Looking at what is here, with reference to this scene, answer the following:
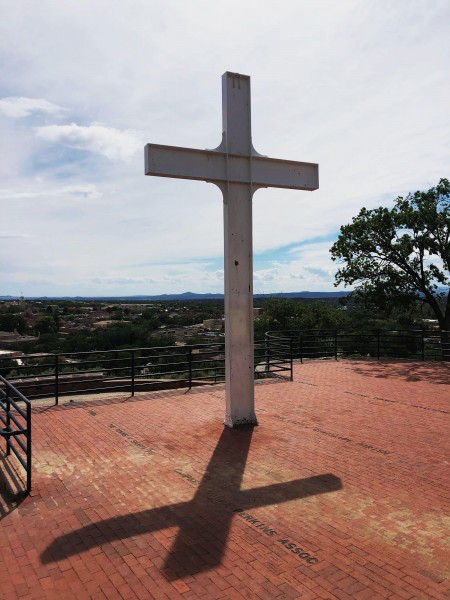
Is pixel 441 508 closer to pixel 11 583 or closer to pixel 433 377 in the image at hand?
pixel 11 583

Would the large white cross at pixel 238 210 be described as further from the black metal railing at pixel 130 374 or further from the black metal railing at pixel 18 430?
the black metal railing at pixel 18 430

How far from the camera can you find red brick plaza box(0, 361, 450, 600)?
3.72 m

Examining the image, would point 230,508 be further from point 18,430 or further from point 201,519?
→ point 18,430

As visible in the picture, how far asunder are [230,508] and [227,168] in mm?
5305

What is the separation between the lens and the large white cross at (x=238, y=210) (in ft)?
26.5

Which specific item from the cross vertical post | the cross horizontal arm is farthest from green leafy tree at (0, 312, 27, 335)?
the cross horizontal arm

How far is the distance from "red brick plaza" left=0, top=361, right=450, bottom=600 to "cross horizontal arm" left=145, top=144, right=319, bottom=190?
4165 millimetres

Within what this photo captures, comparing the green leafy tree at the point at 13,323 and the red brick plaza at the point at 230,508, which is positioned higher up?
the green leafy tree at the point at 13,323

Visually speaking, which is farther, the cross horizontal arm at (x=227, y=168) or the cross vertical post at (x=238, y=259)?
the cross vertical post at (x=238, y=259)

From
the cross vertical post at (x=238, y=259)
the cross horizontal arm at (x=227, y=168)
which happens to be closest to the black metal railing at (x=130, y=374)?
the cross vertical post at (x=238, y=259)

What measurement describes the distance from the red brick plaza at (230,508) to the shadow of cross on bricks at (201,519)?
0.7 inches

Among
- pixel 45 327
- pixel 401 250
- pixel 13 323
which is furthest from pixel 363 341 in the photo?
pixel 13 323

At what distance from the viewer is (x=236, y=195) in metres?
8.19

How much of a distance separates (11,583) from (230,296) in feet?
17.2
